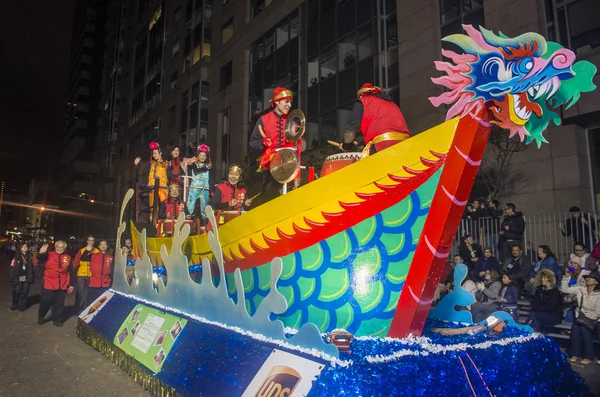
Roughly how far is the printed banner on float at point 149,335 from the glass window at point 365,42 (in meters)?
13.9

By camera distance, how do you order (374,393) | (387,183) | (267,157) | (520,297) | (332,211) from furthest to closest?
(520,297) → (267,157) → (332,211) → (387,183) → (374,393)

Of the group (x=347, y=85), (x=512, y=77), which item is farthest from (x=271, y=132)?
(x=347, y=85)

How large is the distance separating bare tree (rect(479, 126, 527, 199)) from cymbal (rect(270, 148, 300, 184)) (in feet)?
26.4

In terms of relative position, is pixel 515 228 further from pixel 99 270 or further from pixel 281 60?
pixel 281 60

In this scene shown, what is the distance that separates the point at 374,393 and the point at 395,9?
53.6ft

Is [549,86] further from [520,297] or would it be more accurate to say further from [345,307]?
[520,297]

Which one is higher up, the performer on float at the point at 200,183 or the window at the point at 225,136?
the window at the point at 225,136

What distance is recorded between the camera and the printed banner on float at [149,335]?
190 inches

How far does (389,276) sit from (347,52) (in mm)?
16227

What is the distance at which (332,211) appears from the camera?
3.60 metres

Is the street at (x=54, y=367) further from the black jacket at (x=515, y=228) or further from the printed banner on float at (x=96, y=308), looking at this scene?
the black jacket at (x=515, y=228)

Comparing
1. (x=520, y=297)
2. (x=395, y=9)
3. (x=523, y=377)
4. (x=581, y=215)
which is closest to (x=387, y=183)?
(x=523, y=377)

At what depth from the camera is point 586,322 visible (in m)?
6.79

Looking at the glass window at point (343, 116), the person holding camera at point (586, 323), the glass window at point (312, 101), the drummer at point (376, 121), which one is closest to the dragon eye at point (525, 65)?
the drummer at point (376, 121)
